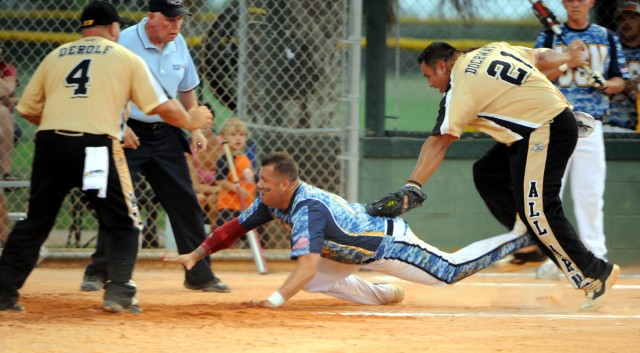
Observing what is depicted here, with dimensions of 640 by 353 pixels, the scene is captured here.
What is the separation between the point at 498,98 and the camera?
19.5 feet

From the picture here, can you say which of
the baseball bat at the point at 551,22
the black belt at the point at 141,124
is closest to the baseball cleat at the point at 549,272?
the baseball bat at the point at 551,22

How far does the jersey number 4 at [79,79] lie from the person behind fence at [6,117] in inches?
139

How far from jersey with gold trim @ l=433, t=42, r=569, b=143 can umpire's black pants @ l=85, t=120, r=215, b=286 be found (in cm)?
180

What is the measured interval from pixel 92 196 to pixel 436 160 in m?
2.01

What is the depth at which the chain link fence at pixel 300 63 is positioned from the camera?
878cm

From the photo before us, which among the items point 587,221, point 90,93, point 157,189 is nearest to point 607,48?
point 587,221

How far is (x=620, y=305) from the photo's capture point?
21.1 ft

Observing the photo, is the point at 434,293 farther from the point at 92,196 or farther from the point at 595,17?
the point at 595,17

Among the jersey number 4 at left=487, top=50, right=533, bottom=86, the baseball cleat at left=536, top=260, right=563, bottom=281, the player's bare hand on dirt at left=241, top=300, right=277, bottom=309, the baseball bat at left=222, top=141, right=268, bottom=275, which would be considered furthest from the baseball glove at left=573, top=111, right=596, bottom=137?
the baseball bat at left=222, top=141, right=268, bottom=275

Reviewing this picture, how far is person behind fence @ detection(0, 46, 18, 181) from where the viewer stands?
28.6 feet

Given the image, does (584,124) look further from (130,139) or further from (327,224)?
(130,139)

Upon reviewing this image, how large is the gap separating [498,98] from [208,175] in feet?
12.2

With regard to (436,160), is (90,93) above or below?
above

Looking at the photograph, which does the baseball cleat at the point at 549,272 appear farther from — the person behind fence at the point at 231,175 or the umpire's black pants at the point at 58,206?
the umpire's black pants at the point at 58,206
